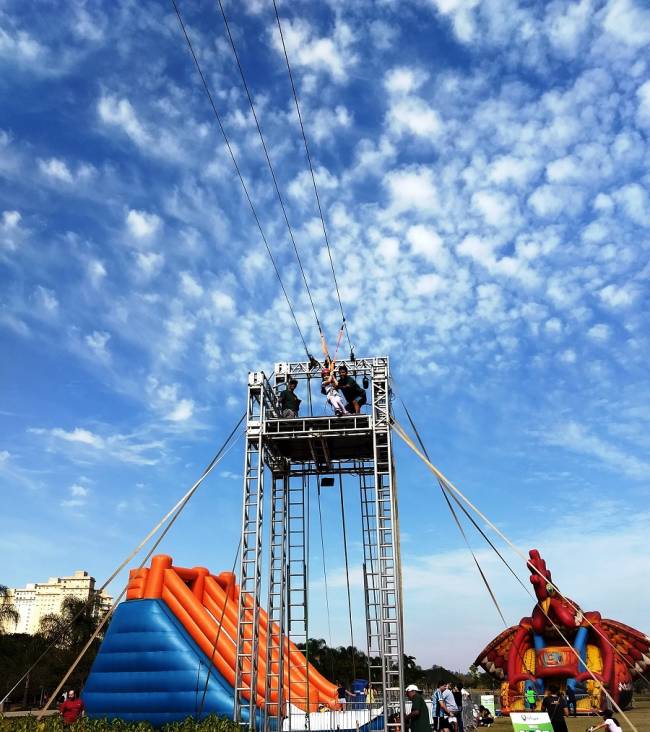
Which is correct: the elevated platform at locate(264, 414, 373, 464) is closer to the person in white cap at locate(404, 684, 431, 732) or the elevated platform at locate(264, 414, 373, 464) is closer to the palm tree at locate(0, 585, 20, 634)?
the person in white cap at locate(404, 684, 431, 732)

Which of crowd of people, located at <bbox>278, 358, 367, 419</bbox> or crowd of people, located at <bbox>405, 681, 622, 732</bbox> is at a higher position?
crowd of people, located at <bbox>278, 358, 367, 419</bbox>

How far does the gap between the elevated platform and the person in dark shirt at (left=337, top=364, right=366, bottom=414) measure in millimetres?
326

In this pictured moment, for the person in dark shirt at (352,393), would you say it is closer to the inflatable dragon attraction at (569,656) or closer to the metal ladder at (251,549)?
the metal ladder at (251,549)

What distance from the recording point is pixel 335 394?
15602 mm

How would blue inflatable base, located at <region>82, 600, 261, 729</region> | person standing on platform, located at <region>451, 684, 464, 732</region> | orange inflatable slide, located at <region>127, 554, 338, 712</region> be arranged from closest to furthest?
1. person standing on platform, located at <region>451, 684, 464, 732</region>
2. blue inflatable base, located at <region>82, 600, 261, 729</region>
3. orange inflatable slide, located at <region>127, 554, 338, 712</region>

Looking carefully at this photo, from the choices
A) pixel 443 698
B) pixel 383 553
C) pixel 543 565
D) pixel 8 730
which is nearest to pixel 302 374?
pixel 383 553

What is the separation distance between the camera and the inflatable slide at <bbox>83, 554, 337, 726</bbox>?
1781cm

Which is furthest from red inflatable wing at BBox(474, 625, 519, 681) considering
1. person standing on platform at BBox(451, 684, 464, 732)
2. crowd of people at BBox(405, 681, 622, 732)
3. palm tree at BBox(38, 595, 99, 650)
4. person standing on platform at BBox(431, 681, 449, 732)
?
palm tree at BBox(38, 595, 99, 650)

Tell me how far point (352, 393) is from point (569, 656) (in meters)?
14.6

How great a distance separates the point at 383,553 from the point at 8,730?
316 inches

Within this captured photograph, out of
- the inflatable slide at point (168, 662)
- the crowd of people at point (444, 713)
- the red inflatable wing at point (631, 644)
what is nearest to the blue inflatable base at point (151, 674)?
the inflatable slide at point (168, 662)

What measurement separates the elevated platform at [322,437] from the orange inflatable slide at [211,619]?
4878mm

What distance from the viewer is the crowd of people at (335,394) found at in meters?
15.4

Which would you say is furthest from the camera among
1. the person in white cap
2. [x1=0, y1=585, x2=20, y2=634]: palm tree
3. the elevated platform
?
[x1=0, y1=585, x2=20, y2=634]: palm tree
